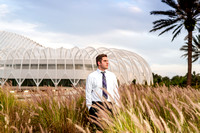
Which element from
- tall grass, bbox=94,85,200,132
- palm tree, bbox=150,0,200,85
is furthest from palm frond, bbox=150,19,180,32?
tall grass, bbox=94,85,200,132

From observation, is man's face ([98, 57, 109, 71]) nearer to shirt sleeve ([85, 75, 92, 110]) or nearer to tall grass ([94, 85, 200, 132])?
shirt sleeve ([85, 75, 92, 110])

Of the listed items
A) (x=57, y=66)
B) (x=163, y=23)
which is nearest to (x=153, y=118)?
(x=163, y=23)

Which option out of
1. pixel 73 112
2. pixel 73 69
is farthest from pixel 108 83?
pixel 73 69

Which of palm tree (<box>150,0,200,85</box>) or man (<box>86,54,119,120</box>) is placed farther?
palm tree (<box>150,0,200,85</box>)

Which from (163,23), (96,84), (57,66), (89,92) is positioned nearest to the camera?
(89,92)

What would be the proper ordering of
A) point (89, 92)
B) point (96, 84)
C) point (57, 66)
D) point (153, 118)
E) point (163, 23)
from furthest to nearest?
1. point (57, 66)
2. point (163, 23)
3. point (96, 84)
4. point (89, 92)
5. point (153, 118)

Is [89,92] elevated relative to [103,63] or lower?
lower

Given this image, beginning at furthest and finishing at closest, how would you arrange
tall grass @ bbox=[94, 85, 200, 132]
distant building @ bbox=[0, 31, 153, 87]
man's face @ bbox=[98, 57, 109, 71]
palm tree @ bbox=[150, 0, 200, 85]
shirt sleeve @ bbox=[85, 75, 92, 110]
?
distant building @ bbox=[0, 31, 153, 87] → palm tree @ bbox=[150, 0, 200, 85] → man's face @ bbox=[98, 57, 109, 71] → shirt sleeve @ bbox=[85, 75, 92, 110] → tall grass @ bbox=[94, 85, 200, 132]

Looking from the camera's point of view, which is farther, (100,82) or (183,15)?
(183,15)

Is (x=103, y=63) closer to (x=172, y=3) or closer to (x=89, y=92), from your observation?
(x=89, y=92)

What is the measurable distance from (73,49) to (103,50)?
5641 mm

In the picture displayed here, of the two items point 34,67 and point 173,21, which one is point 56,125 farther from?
point 34,67

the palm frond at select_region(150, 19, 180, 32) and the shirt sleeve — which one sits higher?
the palm frond at select_region(150, 19, 180, 32)

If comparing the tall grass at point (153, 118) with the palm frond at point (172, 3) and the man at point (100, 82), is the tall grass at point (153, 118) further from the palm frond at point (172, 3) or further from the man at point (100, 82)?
the palm frond at point (172, 3)
